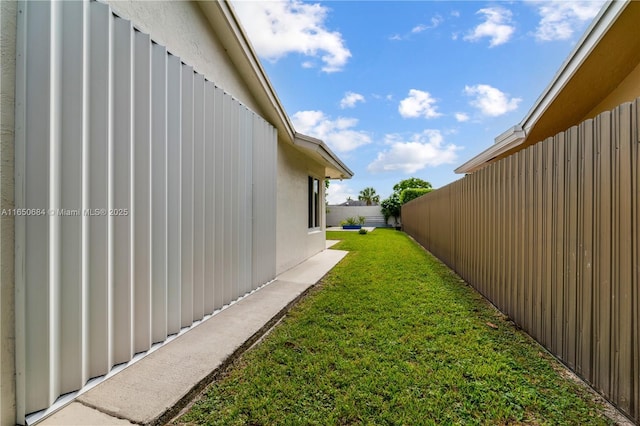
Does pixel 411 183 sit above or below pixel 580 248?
above

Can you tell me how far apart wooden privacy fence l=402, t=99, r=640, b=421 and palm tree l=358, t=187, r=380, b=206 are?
44.5 metres

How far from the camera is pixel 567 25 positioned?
5355mm

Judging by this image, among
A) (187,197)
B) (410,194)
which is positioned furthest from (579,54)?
(410,194)

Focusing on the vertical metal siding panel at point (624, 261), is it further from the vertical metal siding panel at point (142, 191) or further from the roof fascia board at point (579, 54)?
the vertical metal siding panel at point (142, 191)

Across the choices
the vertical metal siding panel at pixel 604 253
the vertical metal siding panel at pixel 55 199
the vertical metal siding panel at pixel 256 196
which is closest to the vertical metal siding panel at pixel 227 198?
the vertical metal siding panel at pixel 256 196

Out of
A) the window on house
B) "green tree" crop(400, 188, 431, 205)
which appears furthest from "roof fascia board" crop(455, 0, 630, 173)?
"green tree" crop(400, 188, 431, 205)

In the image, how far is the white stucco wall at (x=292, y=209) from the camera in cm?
662

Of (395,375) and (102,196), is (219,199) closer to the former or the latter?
(102,196)

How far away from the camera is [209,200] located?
388 cm

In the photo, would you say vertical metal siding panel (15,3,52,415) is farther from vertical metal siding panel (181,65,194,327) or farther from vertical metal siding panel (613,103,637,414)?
vertical metal siding panel (613,103,637,414)

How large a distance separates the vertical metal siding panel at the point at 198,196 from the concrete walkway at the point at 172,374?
0.40 meters

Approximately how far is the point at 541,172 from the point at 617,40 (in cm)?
252

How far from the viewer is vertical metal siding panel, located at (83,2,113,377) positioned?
229cm

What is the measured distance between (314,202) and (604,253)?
A: 797cm
